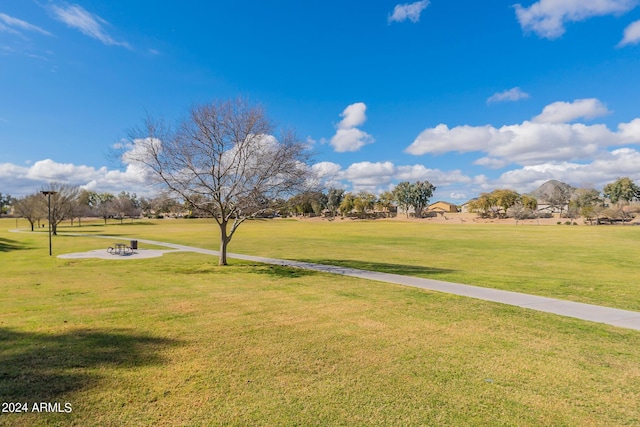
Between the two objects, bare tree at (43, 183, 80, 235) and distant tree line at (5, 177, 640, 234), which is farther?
bare tree at (43, 183, 80, 235)

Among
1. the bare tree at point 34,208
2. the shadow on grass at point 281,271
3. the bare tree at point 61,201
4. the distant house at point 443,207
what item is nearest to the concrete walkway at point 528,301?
the shadow on grass at point 281,271

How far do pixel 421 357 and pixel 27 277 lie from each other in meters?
16.2

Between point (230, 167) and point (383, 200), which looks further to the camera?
point (383, 200)

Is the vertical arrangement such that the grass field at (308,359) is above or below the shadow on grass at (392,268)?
above

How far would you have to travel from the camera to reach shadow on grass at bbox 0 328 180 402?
475 centimetres

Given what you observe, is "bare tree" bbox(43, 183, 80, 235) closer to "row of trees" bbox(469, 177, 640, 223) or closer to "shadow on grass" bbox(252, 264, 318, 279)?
"shadow on grass" bbox(252, 264, 318, 279)

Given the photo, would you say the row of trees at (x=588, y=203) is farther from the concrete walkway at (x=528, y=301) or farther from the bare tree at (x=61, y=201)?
the bare tree at (x=61, y=201)

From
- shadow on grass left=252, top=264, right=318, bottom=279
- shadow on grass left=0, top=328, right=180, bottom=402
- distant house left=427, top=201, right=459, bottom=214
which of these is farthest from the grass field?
distant house left=427, top=201, right=459, bottom=214

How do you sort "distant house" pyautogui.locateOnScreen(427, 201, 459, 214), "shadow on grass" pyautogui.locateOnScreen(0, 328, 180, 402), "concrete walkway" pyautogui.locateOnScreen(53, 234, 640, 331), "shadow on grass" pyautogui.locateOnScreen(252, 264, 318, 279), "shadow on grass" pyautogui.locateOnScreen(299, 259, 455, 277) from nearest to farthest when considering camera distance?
"shadow on grass" pyautogui.locateOnScreen(0, 328, 180, 402), "concrete walkway" pyautogui.locateOnScreen(53, 234, 640, 331), "shadow on grass" pyautogui.locateOnScreen(252, 264, 318, 279), "shadow on grass" pyautogui.locateOnScreen(299, 259, 455, 277), "distant house" pyautogui.locateOnScreen(427, 201, 459, 214)

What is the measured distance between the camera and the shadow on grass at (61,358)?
4750mm

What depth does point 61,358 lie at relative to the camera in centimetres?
573

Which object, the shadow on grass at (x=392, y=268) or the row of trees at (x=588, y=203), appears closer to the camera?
A: the shadow on grass at (x=392, y=268)

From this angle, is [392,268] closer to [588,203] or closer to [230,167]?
[230,167]

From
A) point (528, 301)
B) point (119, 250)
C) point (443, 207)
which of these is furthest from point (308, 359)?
point (443, 207)
